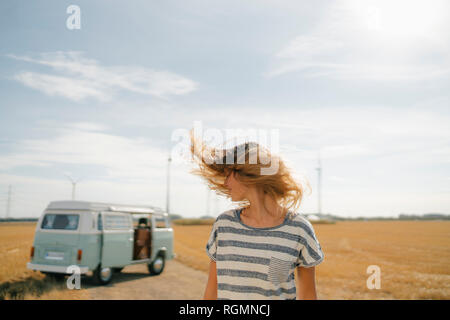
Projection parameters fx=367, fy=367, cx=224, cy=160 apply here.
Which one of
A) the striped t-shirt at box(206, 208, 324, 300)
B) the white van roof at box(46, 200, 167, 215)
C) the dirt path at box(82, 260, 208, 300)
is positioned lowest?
the dirt path at box(82, 260, 208, 300)

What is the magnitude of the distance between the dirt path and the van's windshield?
1.78 m

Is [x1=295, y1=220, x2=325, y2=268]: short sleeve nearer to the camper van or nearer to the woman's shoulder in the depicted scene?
the woman's shoulder

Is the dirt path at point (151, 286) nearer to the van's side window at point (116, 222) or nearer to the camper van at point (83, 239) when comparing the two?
the camper van at point (83, 239)

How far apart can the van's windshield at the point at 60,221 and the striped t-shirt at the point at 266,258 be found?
937cm

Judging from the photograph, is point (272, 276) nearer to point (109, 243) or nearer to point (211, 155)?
point (211, 155)

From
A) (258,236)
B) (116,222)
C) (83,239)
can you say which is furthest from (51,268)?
(258,236)

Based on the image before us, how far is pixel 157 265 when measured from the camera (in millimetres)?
13609

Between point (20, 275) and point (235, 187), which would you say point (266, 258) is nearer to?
point (235, 187)

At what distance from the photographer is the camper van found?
396 inches

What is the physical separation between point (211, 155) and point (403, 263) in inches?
641

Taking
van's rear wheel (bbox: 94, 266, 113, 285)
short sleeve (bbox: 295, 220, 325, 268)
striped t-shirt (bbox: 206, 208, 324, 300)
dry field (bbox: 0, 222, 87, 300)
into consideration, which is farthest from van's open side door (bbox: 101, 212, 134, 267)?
short sleeve (bbox: 295, 220, 325, 268)

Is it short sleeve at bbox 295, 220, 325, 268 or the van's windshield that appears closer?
short sleeve at bbox 295, 220, 325, 268
